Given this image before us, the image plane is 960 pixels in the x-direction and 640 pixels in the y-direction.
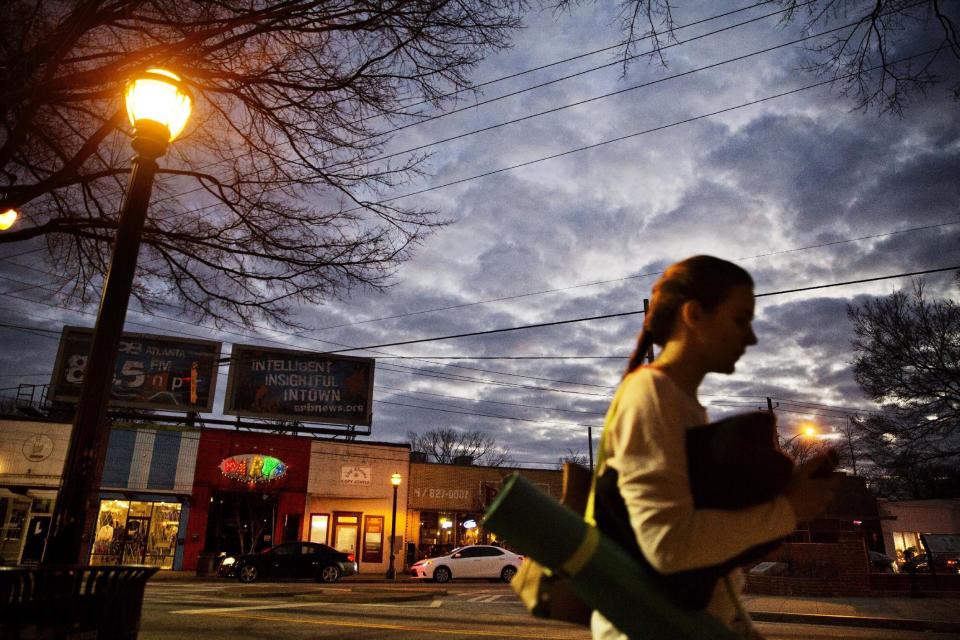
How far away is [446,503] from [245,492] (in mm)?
10281

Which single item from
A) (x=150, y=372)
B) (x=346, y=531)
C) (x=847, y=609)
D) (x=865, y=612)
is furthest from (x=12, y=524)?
(x=865, y=612)

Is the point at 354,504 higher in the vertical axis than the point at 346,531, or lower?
higher

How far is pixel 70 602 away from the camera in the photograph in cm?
266

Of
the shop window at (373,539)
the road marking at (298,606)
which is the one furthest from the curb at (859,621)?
the shop window at (373,539)

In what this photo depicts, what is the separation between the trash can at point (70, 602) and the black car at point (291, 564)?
806 inches

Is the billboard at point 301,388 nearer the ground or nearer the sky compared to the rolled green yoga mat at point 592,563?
nearer the sky

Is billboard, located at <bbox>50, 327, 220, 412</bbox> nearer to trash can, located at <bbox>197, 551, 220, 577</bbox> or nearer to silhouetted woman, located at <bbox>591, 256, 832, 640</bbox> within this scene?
trash can, located at <bbox>197, 551, 220, 577</bbox>

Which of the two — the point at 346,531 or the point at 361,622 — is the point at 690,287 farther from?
the point at 346,531

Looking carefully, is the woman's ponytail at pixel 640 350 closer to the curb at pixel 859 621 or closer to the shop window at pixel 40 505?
the curb at pixel 859 621

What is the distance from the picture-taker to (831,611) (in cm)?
1163

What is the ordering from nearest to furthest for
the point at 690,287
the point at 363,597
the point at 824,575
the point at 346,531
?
the point at 690,287 → the point at 363,597 → the point at 824,575 → the point at 346,531

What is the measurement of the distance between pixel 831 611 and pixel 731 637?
1322 cm

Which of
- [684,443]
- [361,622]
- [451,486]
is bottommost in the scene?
[361,622]

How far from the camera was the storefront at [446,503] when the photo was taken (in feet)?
103
